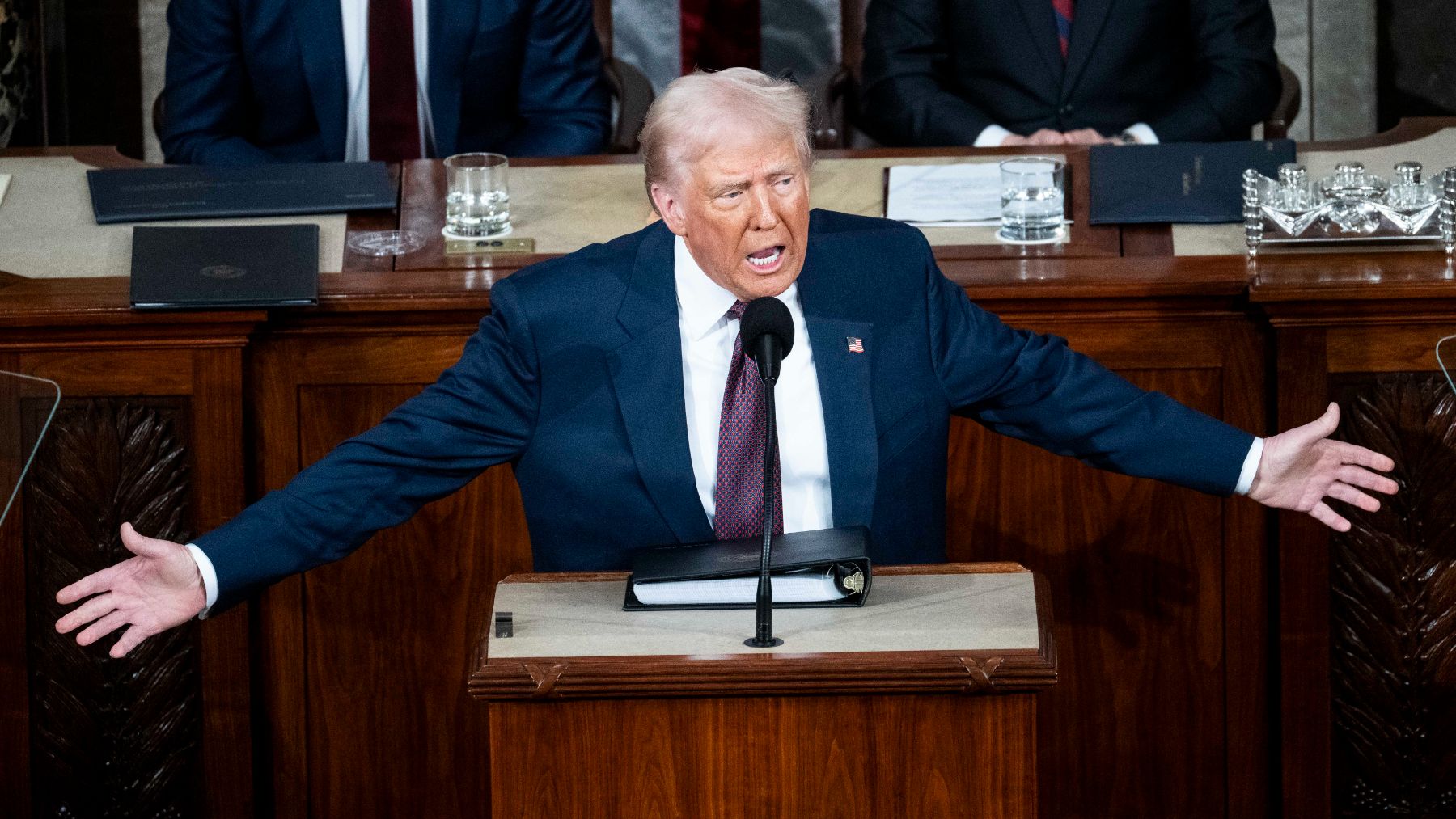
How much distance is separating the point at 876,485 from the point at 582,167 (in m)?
1.24

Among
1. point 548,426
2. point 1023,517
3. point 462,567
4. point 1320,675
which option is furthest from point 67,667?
point 1320,675

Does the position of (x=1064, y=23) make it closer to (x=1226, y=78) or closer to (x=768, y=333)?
(x=1226, y=78)

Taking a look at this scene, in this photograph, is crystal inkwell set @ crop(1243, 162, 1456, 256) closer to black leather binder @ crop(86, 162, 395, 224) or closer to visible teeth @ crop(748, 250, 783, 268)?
visible teeth @ crop(748, 250, 783, 268)

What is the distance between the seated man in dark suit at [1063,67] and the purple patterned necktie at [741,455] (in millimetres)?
1718

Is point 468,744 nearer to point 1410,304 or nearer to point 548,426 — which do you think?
point 548,426

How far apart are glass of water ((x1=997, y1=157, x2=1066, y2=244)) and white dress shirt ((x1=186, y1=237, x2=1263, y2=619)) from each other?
83 centimetres

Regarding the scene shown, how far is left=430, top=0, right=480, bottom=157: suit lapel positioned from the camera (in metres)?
3.83

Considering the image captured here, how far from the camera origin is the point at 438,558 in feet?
9.63

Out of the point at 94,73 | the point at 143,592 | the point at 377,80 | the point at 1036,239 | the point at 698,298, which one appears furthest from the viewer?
the point at 94,73

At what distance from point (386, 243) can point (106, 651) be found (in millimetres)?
777

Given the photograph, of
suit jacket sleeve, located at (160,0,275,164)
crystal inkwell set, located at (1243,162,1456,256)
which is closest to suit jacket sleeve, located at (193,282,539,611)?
crystal inkwell set, located at (1243,162,1456,256)

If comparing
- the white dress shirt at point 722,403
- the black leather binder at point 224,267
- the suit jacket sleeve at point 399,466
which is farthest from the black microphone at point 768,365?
the black leather binder at point 224,267

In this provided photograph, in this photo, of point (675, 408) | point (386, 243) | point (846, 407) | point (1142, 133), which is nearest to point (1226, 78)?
point (1142, 133)

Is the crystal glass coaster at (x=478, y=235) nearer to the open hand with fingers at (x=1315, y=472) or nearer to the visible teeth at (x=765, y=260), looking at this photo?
the visible teeth at (x=765, y=260)
